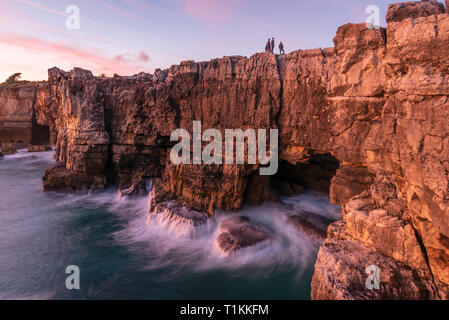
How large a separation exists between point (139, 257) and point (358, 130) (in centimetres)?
819

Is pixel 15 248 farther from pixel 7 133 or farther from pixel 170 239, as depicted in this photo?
pixel 7 133

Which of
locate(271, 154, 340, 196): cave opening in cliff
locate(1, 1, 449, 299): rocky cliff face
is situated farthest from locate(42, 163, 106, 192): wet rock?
locate(271, 154, 340, 196): cave opening in cliff

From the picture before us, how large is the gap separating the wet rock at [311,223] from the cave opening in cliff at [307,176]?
8.18 ft

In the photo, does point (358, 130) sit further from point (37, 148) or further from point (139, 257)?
point (37, 148)

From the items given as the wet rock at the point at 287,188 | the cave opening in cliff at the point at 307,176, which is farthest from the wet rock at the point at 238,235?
the cave opening in cliff at the point at 307,176

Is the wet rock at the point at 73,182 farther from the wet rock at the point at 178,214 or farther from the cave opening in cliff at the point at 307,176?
the cave opening in cliff at the point at 307,176

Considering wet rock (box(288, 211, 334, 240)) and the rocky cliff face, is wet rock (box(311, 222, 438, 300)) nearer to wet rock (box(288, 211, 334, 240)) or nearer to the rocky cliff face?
the rocky cliff face

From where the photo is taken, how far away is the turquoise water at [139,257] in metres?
7.22

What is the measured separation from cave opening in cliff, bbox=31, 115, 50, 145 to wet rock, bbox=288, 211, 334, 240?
32602mm

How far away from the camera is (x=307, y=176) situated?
46.0 ft

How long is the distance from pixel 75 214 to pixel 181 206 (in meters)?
5.95

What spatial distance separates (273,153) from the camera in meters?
9.16

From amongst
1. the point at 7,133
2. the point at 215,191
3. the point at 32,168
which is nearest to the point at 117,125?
the point at 215,191

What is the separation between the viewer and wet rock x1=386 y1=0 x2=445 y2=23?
3992 mm
